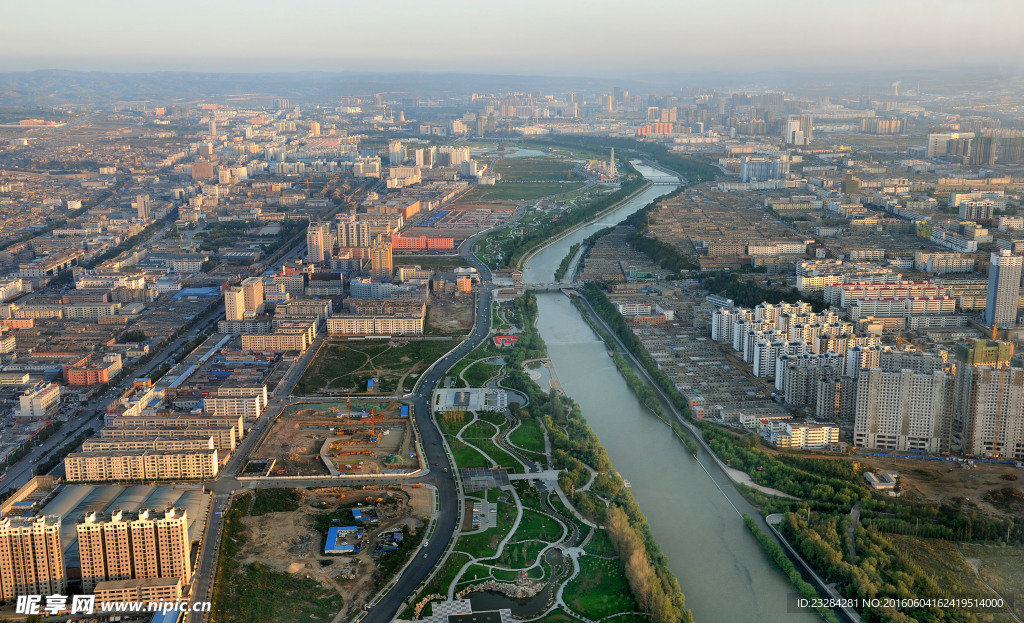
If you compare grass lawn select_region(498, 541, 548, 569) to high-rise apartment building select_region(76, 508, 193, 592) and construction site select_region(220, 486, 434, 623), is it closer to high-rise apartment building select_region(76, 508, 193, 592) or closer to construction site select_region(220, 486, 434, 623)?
construction site select_region(220, 486, 434, 623)

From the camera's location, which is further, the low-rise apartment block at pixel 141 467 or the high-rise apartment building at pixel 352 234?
the high-rise apartment building at pixel 352 234

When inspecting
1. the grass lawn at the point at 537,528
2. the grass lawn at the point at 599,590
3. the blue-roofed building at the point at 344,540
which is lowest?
the grass lawn at the point at 599,590

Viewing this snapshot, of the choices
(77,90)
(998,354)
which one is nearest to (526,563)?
(998,354)

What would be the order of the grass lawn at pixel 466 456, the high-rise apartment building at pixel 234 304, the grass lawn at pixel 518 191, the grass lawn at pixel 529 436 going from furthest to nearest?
the grass lawn at pixel 518 191
the high-rise apartment building at pixel 234 304
the grass lawn at pixel 529 436
the grass lawn at pixel 466 456

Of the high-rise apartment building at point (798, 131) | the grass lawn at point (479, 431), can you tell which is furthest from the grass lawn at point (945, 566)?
the high-rise apartment building at point (798, 131)

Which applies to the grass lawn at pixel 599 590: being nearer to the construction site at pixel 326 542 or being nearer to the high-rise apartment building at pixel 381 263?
the construction site at pixel 326 542

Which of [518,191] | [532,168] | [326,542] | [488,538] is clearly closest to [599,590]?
[488,538]
